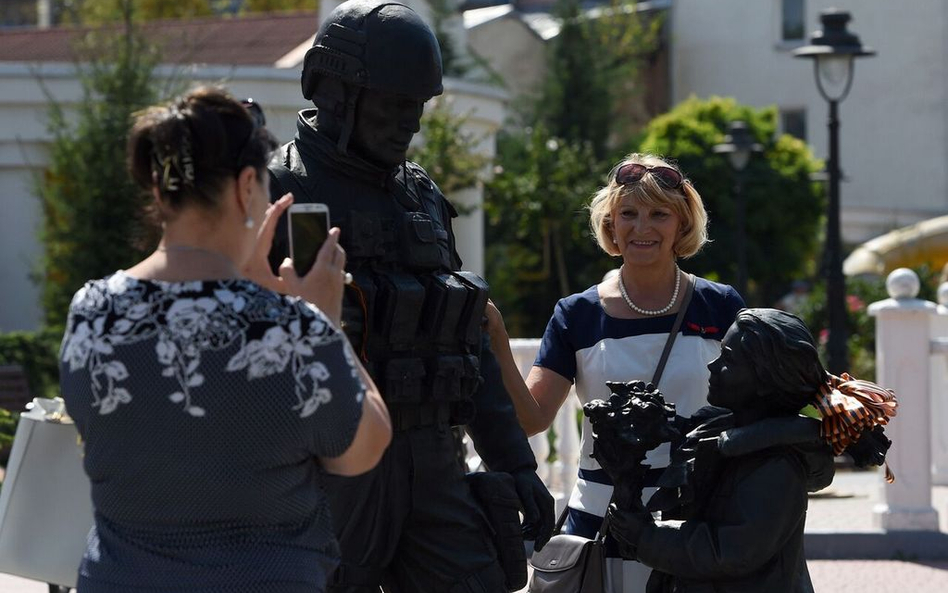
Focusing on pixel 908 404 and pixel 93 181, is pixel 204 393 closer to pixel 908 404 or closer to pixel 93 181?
pixel 908 404

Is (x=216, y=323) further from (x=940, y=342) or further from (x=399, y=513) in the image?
(x=940, y=342)

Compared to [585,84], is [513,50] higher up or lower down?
higher up

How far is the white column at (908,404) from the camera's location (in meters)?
9.50

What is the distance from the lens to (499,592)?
13.0 ft

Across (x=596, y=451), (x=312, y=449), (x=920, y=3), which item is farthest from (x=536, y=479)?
(x=920, y=3)

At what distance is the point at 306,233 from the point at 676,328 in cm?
187

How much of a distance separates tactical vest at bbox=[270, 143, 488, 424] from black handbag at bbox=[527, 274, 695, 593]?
1.89 ft

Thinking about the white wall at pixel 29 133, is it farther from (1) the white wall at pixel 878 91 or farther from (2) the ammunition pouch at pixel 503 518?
(1) the white wall at pixel 878 91

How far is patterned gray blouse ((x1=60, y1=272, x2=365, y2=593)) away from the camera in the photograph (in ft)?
9.29

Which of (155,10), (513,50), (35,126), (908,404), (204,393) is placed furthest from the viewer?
(513,50)

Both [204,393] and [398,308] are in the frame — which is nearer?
[204,393]

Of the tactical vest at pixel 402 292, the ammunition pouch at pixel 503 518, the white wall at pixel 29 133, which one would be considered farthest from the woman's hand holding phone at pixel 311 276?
the white wall at pixel 29 133

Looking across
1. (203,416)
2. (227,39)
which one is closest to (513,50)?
(227,39)

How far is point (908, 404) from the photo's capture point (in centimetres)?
952
